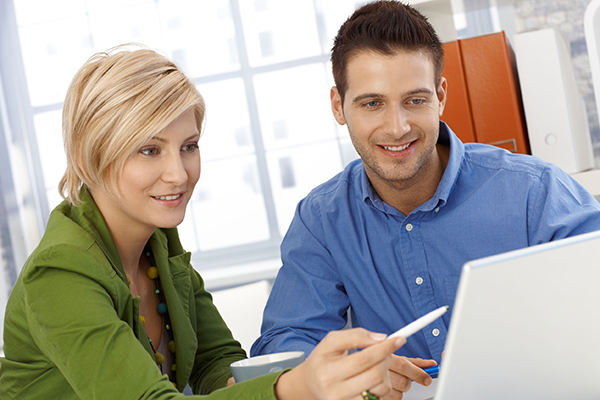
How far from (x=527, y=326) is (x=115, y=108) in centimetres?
71

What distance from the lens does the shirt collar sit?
1.22 metres

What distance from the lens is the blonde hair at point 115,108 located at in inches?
38.5

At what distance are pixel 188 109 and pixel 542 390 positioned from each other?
0.73 metres

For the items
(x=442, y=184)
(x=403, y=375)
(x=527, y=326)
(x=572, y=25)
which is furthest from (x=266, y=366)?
(x=572, y=25)

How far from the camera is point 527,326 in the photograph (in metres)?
0.56

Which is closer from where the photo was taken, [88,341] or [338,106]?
[88,341]

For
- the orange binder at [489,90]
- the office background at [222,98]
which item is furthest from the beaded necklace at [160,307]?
the office background at [222,98]

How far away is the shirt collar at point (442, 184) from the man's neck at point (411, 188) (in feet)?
0.07

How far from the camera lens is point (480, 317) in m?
0.53

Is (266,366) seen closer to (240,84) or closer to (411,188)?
(411,188)

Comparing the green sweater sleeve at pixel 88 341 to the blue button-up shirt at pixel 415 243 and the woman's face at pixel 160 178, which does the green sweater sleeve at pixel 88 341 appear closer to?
the woman's face at pixel 160 178

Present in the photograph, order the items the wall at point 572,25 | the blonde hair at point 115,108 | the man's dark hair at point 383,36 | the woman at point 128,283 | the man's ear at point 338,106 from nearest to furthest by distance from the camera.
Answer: the woman at point 128,283 < the blonde hair at point 115,108 < the man's dark hair at point 383,36 < the man's ear at point 338,106 < the wall at point 572,25

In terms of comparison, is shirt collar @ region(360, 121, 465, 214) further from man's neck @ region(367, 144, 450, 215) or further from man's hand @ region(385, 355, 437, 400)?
man's hand @ region(385, 355, 437, 400)

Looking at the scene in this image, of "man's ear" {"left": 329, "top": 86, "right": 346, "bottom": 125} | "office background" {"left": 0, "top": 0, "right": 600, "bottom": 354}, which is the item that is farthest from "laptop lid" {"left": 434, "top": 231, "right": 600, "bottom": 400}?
"office background" {"left": 0, "top": 0, "right": 600, "bottom": 354}
